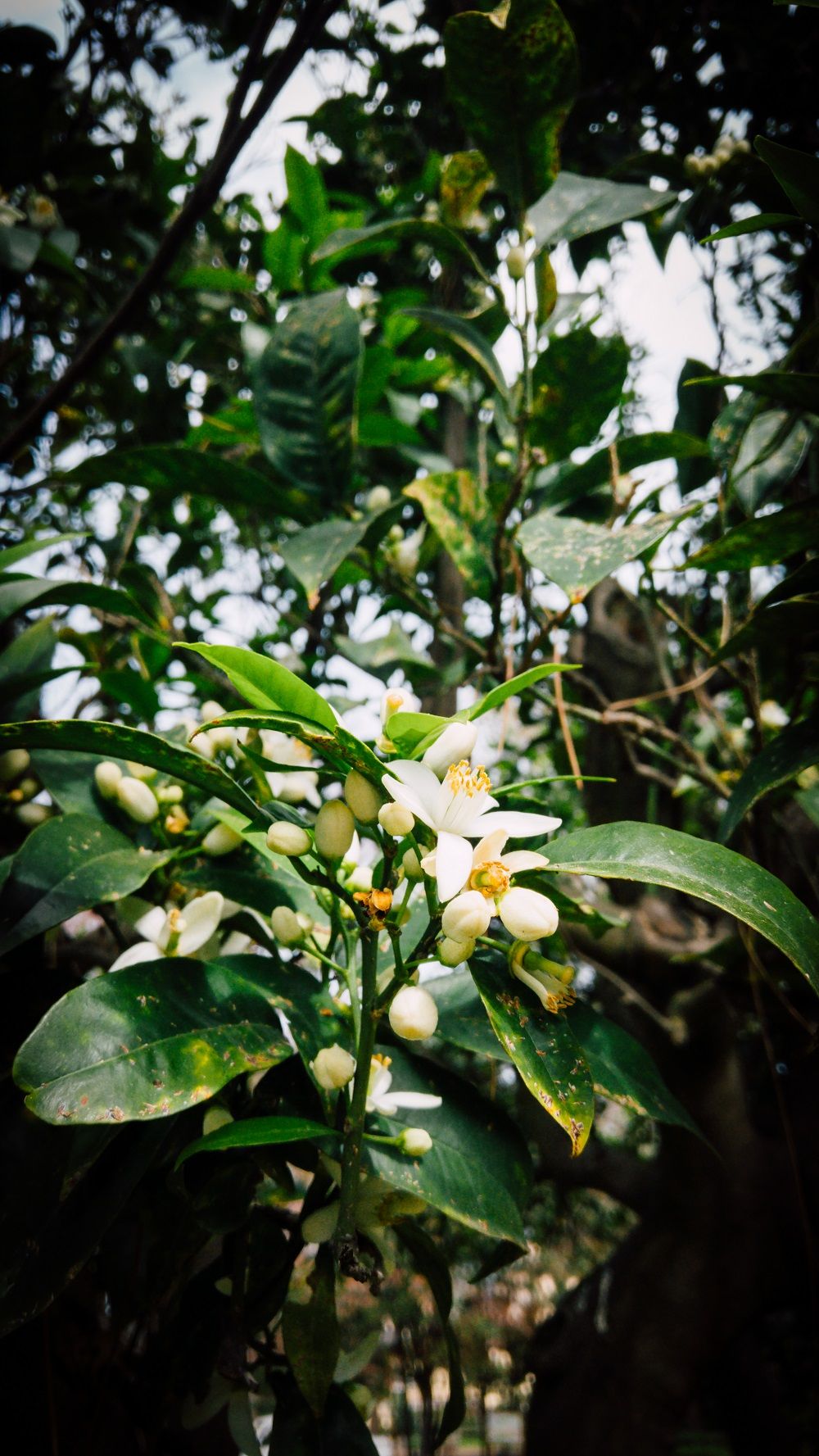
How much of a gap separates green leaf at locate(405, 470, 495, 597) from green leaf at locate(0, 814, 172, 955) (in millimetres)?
462

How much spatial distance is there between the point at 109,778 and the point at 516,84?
855mm

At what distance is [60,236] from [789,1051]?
2.25 meters

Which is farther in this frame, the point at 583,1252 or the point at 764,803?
the point at 583,1252

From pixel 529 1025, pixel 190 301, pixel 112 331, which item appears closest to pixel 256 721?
pixel 529 1025

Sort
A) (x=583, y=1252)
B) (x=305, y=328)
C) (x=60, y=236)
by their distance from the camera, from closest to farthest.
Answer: (x=305, y=328) → (x=60, y=236) → (x=583, y=1252)

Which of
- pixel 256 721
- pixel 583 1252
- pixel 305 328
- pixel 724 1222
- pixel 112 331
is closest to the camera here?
pixel 256 721

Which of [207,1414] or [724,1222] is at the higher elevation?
[207,1414]

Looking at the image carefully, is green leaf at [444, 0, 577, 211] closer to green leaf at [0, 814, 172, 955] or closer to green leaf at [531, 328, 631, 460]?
green leaf at [531, 328, 631, 460]

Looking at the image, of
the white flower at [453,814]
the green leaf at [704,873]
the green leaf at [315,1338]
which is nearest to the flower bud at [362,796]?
the white flower at [453,814]

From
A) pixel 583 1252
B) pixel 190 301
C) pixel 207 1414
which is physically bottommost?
pixel 583 1252

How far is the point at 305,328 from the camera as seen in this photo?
3.30 ft

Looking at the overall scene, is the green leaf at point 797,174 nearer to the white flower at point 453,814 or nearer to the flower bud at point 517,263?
the flower bud at point 517,263

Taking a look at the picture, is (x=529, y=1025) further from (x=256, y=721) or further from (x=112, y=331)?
(x=112, y=331)

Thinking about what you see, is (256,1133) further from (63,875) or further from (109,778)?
(109,778)
